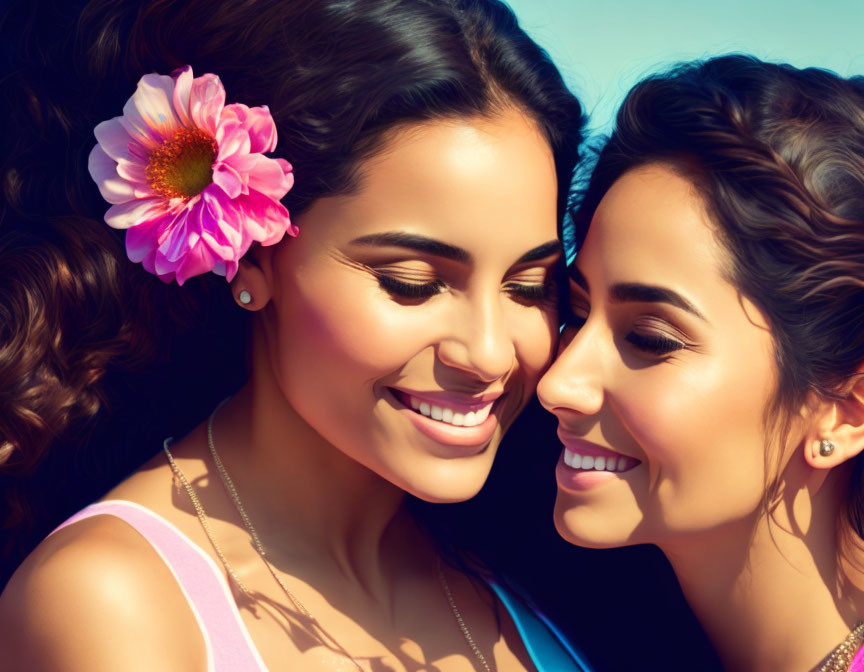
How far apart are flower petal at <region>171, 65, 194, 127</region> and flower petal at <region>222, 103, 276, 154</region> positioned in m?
0.09

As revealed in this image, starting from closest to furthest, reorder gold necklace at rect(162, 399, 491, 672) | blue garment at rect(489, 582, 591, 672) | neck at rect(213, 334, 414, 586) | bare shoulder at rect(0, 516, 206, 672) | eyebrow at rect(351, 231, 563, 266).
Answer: bare shoulder at rect(0, 516, 206, 672), eyebrow at rect(351, 231, 563, 266), gold necklace at rect(162, 399, 491, 672), neck at rect(213, 334, 414, 586), blue garment at rect(489, 582, 591, 672)

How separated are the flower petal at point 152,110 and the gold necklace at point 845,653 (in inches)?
77.9

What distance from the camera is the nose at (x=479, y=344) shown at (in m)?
2.52

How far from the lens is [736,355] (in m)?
2.52

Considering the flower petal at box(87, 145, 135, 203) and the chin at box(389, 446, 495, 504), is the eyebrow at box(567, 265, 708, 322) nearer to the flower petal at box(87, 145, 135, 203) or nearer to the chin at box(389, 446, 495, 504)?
the chin at box(389, 446, 495, 504)

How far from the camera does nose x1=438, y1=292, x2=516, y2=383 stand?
252 centimetres

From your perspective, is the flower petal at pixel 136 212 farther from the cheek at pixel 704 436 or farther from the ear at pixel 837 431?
the ear at pixel 837 431

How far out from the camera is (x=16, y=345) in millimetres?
2811

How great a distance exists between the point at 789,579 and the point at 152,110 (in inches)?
74.0

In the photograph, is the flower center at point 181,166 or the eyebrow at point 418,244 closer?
the eyebrow at point 418,244

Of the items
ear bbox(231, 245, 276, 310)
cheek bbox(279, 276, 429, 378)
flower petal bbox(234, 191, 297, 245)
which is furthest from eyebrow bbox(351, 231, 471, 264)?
ear bbox(231, 245, 276, 310)

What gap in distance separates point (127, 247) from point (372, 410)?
0.70 m

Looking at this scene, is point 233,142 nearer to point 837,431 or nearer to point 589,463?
point 589,463

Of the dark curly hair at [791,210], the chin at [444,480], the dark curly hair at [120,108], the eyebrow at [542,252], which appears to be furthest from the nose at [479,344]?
the dark curly hair at [791,210]
